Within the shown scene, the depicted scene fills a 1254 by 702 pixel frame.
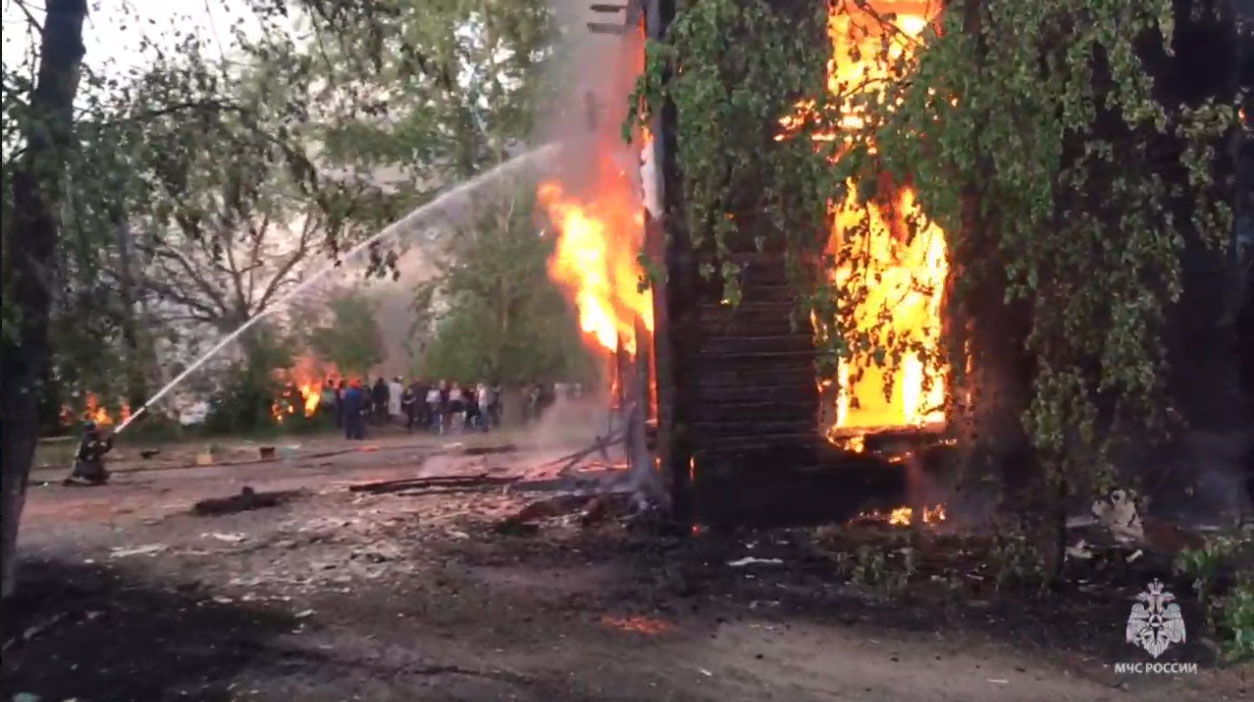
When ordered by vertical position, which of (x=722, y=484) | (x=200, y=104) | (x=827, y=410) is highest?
(x=200, y=104)

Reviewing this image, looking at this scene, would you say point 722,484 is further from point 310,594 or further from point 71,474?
point 71,474

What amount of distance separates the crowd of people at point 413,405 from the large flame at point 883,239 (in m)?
5.67

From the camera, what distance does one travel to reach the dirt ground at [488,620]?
505 cm

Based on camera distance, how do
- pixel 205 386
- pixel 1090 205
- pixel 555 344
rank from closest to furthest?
pixel 1090 205
pixel 205 386
pixel 555 344

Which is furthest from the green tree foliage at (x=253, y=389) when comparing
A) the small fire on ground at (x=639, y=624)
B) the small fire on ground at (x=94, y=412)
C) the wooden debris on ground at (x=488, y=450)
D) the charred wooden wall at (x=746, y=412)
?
the wooden debris on ground at (x=488, y=450)

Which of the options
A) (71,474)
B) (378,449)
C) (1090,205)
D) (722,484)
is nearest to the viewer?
(1090,205)

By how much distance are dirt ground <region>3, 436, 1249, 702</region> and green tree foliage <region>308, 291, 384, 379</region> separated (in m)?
1.30

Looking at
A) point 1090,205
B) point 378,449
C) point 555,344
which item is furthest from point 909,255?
point 555,344

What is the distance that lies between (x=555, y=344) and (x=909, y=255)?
40.3 feet

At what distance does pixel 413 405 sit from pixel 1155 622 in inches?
305

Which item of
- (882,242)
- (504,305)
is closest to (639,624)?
(882,242)

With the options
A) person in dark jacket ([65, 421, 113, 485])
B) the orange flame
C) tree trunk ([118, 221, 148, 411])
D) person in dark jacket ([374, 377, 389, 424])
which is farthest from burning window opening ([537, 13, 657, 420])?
tree trunk ([118, 221, 148, 411])

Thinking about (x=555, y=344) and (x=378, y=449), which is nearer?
(x=378, y=449)

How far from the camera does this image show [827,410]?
8844 mm
